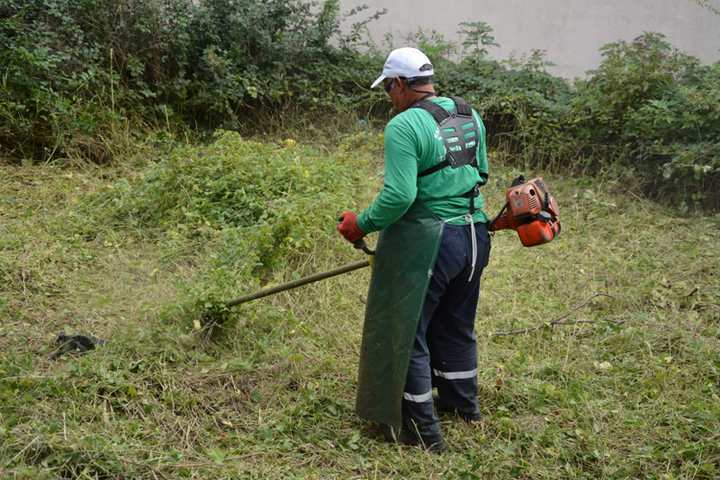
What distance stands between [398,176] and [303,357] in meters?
1.43

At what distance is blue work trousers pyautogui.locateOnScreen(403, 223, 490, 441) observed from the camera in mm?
3928

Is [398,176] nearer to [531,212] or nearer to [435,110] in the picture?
[435,110]

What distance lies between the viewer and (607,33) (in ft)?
33.1

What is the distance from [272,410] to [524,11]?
714 centimetres

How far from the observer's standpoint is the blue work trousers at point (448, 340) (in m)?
3.93

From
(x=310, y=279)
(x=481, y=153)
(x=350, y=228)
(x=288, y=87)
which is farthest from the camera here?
(x=288, y=87)

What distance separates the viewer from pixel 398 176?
3.70 metres

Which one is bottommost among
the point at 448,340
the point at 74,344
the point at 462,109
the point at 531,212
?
the point at 74,344

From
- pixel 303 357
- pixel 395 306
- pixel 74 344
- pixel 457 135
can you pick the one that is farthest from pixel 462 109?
pixel 74 344

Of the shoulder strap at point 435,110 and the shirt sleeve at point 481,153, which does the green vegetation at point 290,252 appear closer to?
the shirt sleeve at point 481,153

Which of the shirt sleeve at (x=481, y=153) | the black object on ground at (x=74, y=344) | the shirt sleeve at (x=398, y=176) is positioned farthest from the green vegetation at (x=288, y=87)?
the shirt sleeve at (x=398, y=176)

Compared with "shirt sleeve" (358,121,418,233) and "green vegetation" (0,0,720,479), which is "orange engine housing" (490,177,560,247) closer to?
"shirt sleeve" (358,121,418,233)

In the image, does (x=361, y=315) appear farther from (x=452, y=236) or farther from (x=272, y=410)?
(x=452, y=236)

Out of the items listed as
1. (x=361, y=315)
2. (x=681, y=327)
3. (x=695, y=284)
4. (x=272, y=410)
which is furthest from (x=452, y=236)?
(x=695, y=284)
